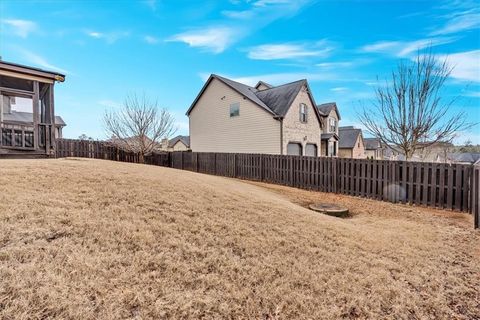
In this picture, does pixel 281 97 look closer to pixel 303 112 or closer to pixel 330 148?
pixel 303 112

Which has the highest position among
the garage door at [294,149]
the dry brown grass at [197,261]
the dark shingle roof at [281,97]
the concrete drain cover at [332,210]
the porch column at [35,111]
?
the dark shingle roof at [281,97]

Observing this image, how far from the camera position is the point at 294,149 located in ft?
61.5

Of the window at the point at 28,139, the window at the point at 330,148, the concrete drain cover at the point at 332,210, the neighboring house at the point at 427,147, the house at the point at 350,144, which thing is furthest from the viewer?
the house at the point at 350,144

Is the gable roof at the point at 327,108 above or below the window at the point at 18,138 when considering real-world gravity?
above

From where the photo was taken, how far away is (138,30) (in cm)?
1073

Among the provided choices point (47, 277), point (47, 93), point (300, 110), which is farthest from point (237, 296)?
point (300, 110)

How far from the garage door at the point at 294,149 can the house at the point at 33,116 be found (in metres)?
14.7

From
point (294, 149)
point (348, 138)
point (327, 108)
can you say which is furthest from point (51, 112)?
point (348, 138)

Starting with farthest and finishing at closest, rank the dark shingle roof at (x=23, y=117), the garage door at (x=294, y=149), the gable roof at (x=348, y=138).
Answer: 1. the gable roof at (x=348, y=138)
2. the dark shingle roof at (x=23, y=117)
3. the garage door at (x=294, y=149)

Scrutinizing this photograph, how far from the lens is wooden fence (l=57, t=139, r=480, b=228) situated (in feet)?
25.0

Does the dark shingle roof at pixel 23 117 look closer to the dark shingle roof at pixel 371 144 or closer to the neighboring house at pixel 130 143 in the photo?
the neighboring house at pixel 130 143

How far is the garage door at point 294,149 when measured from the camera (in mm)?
18156

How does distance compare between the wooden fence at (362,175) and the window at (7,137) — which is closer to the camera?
the wooden fence at (362,175)

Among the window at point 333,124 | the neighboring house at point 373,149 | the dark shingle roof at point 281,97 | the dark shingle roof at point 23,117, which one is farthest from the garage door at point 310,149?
the neighboring house at point 373,149
